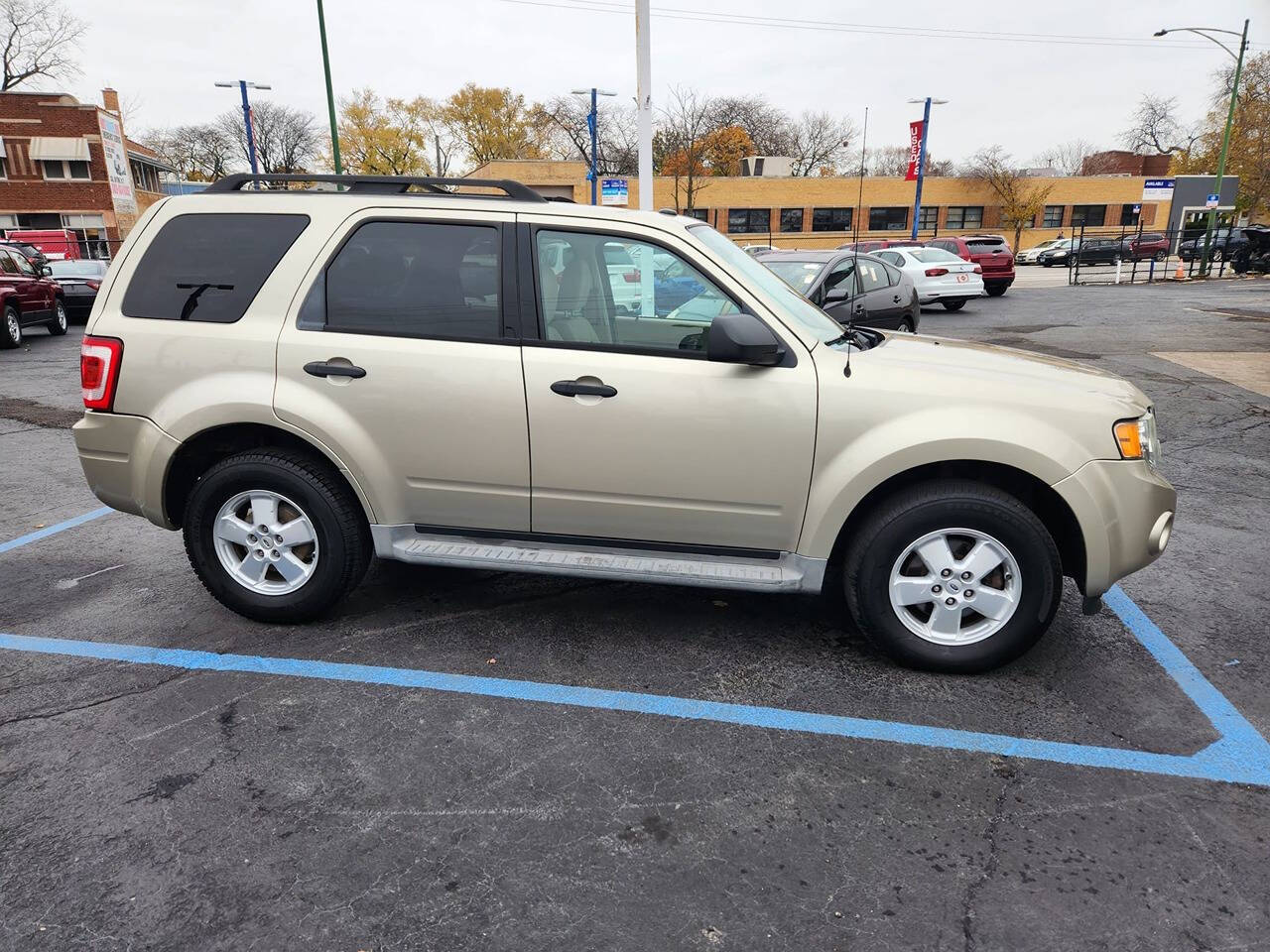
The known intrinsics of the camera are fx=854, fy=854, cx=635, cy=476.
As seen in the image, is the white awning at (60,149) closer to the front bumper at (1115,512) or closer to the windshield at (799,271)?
the windshield at (799,271)

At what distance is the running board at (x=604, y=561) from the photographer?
3.50 metres

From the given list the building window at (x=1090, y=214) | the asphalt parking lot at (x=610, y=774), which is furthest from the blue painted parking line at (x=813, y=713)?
the building window at (x=1090, y=214)

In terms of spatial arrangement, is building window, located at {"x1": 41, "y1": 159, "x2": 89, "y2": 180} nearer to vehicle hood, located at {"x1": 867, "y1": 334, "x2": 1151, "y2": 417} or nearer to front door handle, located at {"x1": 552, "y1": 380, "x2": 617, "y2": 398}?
front door handle, located at {"x1": 552, "y1": 380, "x2": 617, "y2": 398}

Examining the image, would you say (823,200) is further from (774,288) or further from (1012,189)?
(774,288)

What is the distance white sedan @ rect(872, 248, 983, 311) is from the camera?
64.6 feet

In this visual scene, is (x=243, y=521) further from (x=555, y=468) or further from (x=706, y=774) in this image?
(x=706, y=774)

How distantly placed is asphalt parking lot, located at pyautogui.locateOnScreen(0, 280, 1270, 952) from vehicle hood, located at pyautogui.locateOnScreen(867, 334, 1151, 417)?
1135 mm

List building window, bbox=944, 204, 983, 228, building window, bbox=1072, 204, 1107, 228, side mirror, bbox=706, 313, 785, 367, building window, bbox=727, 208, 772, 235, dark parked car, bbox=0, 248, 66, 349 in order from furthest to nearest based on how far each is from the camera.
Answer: building window, bbox=1072, 204, 1107, 228, building window, bbox=944, 204, 983, 228, building window, bbox=727, 208, 772, 235, dark parked car, bbox=0, 248, 66, 349, side mirror, bbox=706, 313, 785, 367

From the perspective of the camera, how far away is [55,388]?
35.2ft

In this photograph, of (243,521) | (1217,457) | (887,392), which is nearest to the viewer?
(887,392)

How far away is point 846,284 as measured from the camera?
33.5ft

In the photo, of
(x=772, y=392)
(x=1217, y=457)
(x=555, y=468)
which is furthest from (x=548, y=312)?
(x=1217, y=457)

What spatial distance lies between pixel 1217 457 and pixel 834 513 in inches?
214

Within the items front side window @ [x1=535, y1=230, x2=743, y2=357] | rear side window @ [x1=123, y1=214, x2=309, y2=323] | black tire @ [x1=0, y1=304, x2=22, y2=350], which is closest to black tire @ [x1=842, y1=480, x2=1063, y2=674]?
front side window @ [x1=535, y1=230, x2=743, y2=357]
